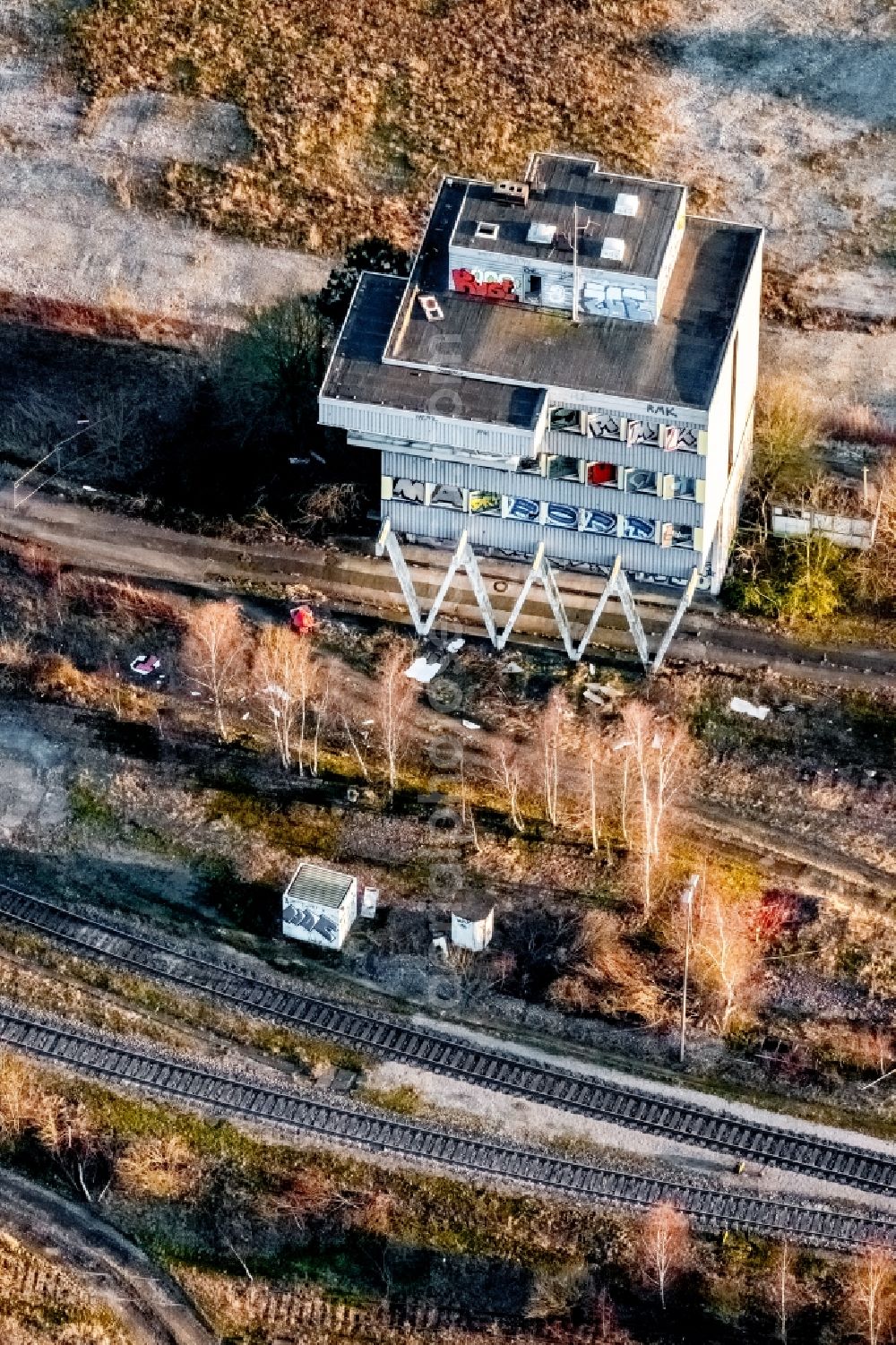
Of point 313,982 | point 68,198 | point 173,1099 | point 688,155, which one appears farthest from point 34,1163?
point 688,155

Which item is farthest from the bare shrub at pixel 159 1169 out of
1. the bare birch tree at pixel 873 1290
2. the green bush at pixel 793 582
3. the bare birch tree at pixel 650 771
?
the green bush at pixel 793 582

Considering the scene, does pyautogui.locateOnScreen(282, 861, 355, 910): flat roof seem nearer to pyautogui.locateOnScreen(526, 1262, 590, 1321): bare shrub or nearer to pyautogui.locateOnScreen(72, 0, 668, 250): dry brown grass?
pyautogui.locateOnScreen(526, 1262, 590, 1321): bare shrub

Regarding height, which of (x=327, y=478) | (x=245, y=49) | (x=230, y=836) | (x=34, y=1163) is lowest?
(x=34, y=1163)

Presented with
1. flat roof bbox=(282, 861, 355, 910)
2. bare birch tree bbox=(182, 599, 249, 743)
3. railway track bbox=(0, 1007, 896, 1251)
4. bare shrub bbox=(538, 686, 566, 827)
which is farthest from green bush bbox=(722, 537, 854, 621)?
railway track bbox=(0, 1007, 896, 1251)

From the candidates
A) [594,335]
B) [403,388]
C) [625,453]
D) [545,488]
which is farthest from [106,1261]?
[594,335]

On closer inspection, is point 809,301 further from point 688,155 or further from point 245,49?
point 245,49

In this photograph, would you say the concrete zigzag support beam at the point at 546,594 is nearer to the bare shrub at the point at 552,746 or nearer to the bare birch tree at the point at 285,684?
the bare shrub at the point at 552,746
